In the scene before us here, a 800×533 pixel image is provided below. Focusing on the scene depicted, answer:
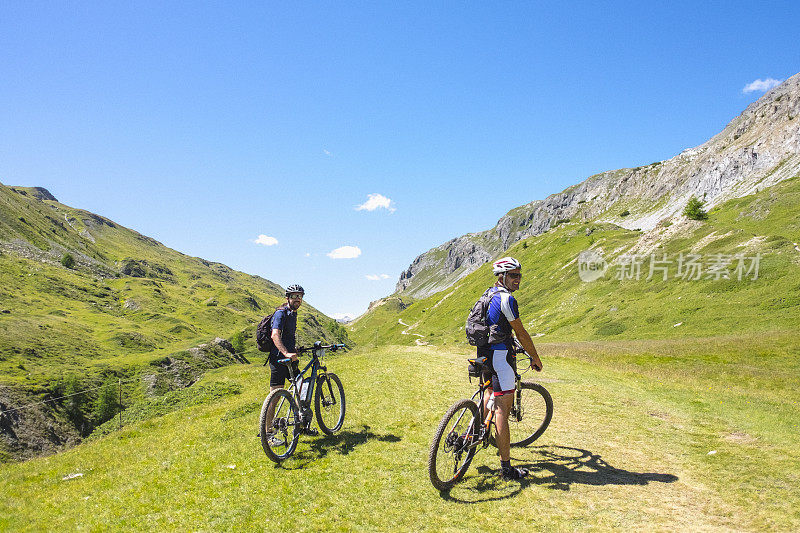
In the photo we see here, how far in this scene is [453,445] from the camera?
7.80m

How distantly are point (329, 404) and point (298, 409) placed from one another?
1444mm

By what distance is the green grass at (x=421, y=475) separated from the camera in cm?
664

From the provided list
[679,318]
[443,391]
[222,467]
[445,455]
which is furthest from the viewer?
[679,318]

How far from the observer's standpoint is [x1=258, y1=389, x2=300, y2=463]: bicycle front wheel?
912 cm

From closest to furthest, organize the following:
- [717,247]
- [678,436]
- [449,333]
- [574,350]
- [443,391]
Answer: [678,436] → [443,391] → [574,350] → [717,247] → [449,333]

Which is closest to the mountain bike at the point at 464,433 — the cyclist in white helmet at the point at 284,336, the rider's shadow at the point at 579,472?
the rider's shadow at the point at 579,472

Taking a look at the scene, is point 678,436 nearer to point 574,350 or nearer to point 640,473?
point 640,473

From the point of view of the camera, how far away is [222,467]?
920 cm

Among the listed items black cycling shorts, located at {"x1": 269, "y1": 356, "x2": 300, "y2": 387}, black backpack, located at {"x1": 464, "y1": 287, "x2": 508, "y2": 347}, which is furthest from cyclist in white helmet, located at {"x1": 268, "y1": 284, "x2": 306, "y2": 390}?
black backpack, located at {"x1": 464, "y1": 287, "x2": 508, "y2": 347}

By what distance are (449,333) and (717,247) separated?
72.9m

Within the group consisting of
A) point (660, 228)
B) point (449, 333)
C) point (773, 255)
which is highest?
point (660, 228)

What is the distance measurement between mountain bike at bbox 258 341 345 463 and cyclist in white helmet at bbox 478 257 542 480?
4487 mm

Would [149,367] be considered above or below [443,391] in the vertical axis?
below

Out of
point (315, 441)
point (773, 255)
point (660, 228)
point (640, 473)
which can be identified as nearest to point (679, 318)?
point (773, 255)
